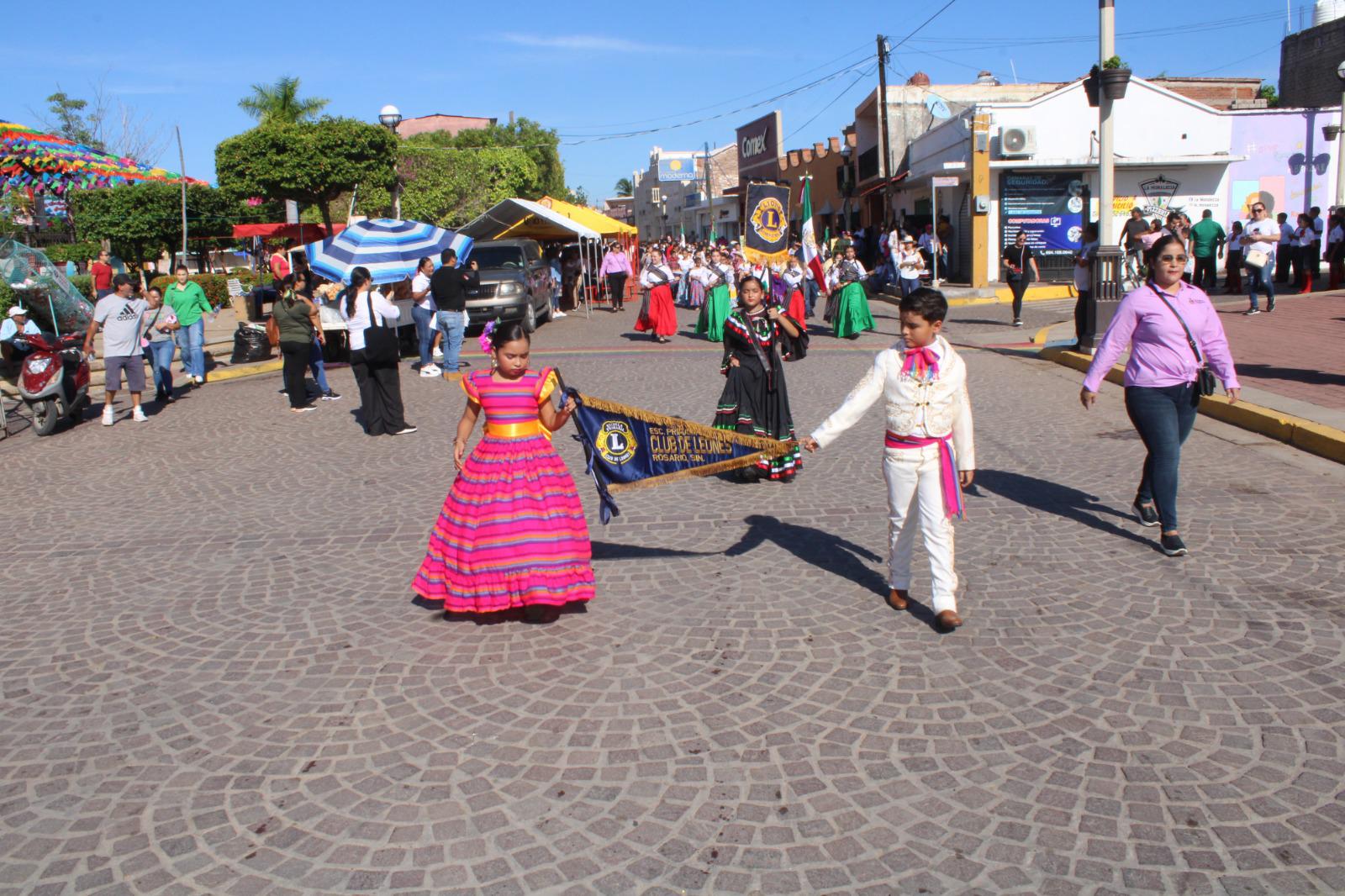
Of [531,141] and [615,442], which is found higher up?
[531,141]

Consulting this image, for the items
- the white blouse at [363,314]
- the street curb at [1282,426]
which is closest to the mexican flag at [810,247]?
the street curb at [1282,426]

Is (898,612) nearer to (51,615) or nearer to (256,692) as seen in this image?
(256,692)

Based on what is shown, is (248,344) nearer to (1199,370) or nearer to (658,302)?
(658,302)

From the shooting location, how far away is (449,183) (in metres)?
44.6

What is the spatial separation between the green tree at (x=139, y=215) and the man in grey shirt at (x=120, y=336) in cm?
1580

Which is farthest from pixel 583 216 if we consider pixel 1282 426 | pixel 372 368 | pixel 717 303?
pixel 1282 426

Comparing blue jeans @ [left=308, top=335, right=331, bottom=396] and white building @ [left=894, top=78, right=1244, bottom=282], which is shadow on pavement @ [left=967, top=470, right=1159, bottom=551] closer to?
blue jeans @ [left=308, top=335, right=331, bottom=396]

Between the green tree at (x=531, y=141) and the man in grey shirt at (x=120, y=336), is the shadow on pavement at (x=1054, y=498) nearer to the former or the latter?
the man in grey shirt at (x=120, y=336)

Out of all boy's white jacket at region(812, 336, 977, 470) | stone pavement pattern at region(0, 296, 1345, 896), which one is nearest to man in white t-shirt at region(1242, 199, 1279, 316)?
stone pavement pattern at region(0, 296, 1345, 896)

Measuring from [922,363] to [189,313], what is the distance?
11847 mm

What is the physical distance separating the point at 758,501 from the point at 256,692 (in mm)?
3795

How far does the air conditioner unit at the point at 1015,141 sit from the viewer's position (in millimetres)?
25609

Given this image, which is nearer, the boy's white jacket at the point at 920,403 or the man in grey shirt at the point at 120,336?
the boy's white jacket at the point at 920,403

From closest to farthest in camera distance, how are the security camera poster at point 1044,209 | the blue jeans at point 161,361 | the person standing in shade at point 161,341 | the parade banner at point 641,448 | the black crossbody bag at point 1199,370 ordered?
the parade banner at point 641,448, the black crossbody bag at point 1199,370, the person standing in shade at point 161,341, the blue jeans at point 161,361, the security camera poster at point 1044,209
